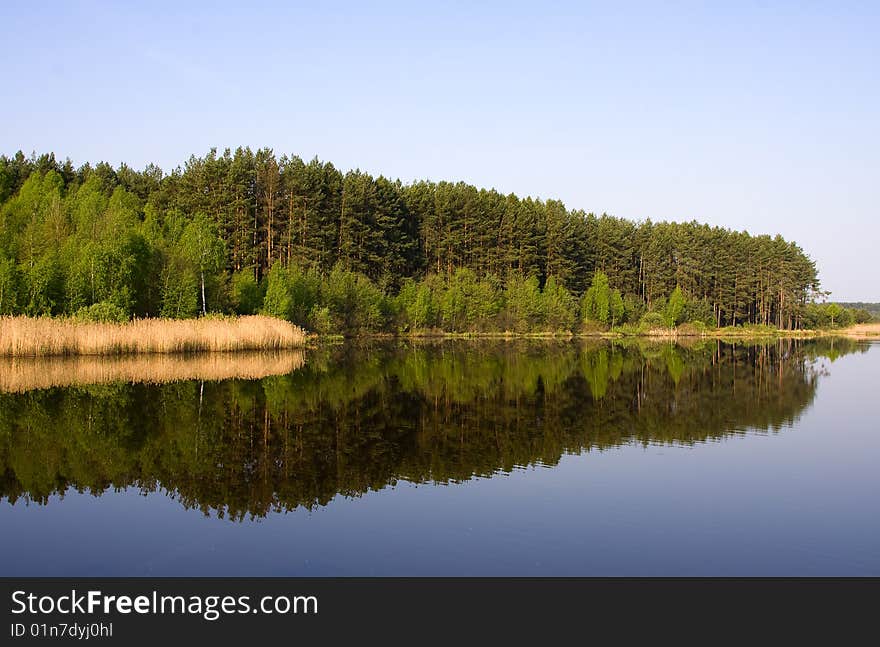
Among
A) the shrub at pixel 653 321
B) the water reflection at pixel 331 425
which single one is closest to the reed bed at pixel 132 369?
the water reflection at pixel 331 425

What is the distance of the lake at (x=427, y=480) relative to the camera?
8.27m

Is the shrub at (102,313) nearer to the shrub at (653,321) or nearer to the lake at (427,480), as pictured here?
the lake at (427,480)

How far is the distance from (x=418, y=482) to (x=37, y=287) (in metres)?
30.2

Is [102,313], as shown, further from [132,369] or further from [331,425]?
[331,425]

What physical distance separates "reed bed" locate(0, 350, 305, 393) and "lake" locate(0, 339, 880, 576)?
0.38 metres

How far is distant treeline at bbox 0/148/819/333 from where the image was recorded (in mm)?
39156

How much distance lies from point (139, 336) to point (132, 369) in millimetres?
6256

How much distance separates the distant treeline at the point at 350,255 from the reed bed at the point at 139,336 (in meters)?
2.10

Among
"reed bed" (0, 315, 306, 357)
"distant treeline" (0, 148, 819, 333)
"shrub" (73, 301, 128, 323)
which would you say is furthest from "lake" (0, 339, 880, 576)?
"distant treeline" (0, 148, 819, 333)

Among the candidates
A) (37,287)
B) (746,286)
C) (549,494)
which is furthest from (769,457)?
(746,286)

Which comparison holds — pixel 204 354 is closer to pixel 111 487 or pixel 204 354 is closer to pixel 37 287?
pixel 37 287

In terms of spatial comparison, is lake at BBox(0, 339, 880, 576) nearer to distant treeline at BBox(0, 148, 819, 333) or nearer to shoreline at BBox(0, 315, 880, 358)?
shoreline at BBox(0, 315, 880, 358)
